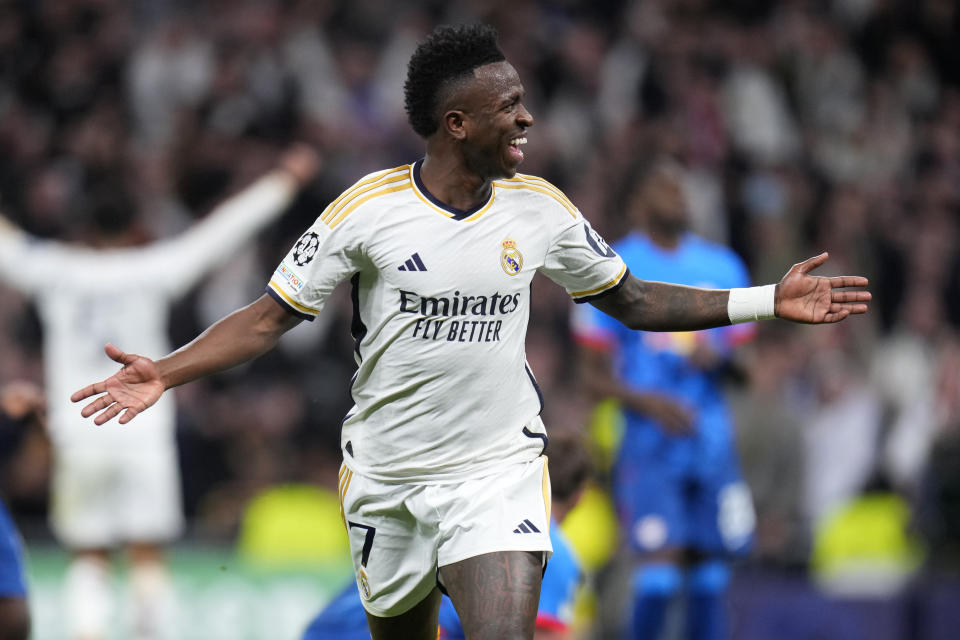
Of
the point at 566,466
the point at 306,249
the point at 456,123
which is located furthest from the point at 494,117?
the point at 566,466

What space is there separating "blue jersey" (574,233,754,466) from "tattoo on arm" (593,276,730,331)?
2.80 m

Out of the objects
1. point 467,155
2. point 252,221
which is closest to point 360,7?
point 252,221

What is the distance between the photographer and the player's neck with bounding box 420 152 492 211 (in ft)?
15.8

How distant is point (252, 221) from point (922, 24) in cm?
967

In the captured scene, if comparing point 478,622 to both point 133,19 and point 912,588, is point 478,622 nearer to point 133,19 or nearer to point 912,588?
point 912,588

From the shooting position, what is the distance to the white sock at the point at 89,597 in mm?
8625

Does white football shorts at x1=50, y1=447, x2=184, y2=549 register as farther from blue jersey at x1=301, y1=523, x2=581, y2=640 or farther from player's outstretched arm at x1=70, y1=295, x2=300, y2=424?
player's outstretched arm at x1=70, y1=295, x2=300, y2=424

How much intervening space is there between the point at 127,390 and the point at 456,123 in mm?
1350

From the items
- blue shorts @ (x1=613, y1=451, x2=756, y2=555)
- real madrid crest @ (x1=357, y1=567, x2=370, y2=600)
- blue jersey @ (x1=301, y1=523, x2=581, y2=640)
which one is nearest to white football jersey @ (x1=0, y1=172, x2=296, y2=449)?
blue shorts @ (x1=613, y1=451, x2=756, y2=555)

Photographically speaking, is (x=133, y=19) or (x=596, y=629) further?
(x=133, y=19)

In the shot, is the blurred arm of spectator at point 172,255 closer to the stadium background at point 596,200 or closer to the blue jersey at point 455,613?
the stadium background at point 596,200

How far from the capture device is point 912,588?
9953 mm

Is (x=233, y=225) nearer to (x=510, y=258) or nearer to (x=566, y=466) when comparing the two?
(x=566, y=466)

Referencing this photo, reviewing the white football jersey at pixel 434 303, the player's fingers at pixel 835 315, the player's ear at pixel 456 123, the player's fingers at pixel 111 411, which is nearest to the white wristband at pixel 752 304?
the player's fingers at pixel 835 315
